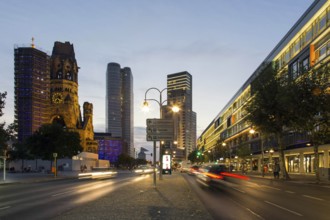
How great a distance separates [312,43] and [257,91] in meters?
15.1

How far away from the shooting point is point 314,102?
133ft

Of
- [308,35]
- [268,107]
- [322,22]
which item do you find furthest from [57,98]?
[268,107]

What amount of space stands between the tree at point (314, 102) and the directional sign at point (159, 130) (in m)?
16.9

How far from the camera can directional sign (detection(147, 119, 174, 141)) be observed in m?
29.6

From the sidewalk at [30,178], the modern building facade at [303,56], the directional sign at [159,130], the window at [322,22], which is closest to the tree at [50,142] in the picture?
the sidewalk at [30,178]

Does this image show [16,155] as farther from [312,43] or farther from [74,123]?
[312,43]

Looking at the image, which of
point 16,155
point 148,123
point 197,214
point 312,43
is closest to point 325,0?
point 312,43

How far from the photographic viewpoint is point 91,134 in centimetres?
19050

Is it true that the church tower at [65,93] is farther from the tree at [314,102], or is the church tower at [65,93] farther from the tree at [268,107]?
the tree at [314,102]

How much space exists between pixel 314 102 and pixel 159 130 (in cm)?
1841

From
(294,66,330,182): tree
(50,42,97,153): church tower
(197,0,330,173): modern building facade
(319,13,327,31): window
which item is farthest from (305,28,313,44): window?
(50,42,97,153): church tower

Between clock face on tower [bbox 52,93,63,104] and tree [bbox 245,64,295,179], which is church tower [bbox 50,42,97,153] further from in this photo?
tree [bbox 245,64,295,179]

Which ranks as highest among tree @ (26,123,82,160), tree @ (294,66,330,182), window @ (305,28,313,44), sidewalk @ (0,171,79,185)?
window @ (305,28,313,44)

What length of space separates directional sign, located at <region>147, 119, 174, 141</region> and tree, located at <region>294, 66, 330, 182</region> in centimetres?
1693
